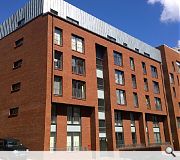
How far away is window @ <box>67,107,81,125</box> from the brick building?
0.11m

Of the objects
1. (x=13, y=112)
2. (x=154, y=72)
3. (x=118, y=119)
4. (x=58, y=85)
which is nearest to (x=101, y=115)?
(x=118, y=119)

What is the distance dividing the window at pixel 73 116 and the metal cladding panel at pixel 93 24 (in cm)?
1064

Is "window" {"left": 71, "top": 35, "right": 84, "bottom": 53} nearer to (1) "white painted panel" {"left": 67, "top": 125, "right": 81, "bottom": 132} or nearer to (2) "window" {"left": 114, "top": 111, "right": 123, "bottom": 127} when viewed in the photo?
(1) "white painted panel" {"left": 67, "top": 125, "right": 81, "bottom": 132}

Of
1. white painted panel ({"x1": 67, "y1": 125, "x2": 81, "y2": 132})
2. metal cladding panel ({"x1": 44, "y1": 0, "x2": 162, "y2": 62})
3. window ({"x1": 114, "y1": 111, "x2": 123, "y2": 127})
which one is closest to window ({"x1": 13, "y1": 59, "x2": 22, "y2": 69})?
metal cladding panel ({"x1": 44, "y1": 0, "x2": 162, "y2": 62})

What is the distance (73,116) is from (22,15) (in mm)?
13984

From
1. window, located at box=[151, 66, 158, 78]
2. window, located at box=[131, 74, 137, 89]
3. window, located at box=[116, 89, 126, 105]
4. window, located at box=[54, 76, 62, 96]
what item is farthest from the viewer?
window, located at box=[151, 66, 158, 78]

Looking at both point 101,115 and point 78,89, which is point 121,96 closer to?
point 101,115

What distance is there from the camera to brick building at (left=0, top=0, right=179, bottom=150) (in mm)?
25062

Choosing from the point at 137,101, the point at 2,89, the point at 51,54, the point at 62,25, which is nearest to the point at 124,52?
the point at 137,101

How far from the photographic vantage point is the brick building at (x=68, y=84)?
2506cm

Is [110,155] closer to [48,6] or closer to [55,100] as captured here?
[55,100]

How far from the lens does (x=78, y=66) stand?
28.8 meters

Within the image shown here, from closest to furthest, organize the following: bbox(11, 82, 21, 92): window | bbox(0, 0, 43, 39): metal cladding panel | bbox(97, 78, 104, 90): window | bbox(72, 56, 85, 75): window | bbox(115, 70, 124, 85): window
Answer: bbox(11, 82, 21, 92): window
bbox(72, 56, 85, 75): window
bbox(0, 0, 43, 39): metal cladding panel
bbox(97, 78, 104, 90): window
bbox(115, 70, 124, 85): window

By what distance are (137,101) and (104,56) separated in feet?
27.2
